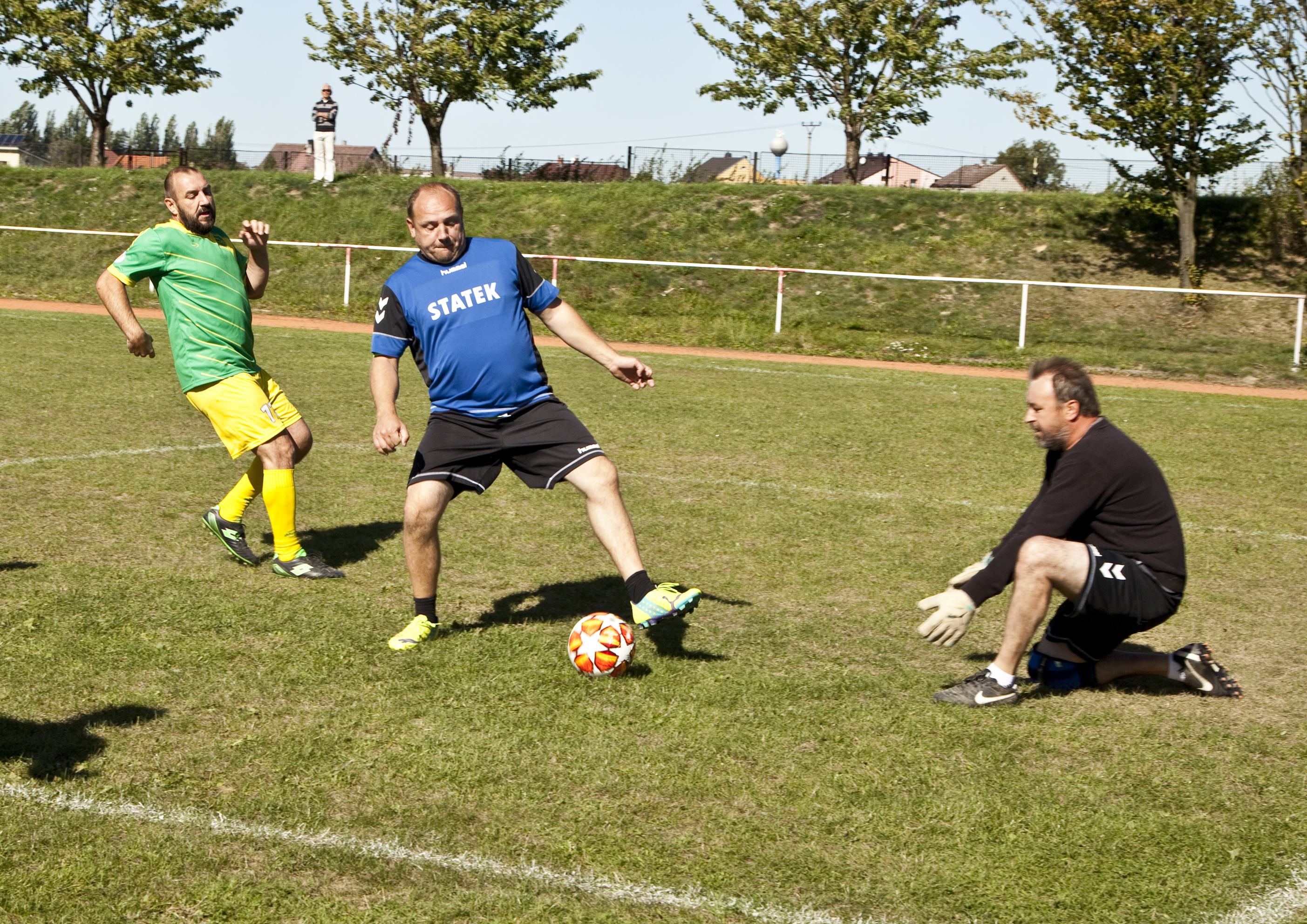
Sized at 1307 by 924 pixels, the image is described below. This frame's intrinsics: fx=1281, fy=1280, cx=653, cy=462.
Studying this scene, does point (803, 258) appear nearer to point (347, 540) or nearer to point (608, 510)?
point (347, 540)

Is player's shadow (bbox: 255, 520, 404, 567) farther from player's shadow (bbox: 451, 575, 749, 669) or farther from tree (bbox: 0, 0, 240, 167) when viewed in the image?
tree (bbox: 0, 0, 240, 167)

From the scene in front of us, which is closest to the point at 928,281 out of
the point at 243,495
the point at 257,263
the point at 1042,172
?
the point at 1042,172

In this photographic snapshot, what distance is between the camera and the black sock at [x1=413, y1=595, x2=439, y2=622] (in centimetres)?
602

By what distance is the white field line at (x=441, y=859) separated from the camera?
3.58 metres

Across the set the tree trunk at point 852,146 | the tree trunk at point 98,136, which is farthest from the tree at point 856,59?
the tree trunk at point 98,136

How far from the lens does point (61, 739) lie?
4609mm

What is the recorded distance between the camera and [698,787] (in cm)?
440

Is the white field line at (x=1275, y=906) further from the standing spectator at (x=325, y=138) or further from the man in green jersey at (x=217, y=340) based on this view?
the standing spectator at (x=325, y=138)

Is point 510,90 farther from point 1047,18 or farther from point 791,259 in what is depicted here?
point 1047,18

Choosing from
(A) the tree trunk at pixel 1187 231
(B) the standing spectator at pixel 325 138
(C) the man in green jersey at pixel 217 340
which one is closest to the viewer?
(C) the man in green jersey at pixel 217 340

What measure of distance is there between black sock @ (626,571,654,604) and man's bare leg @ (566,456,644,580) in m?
0.06

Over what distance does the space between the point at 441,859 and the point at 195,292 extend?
4.58 m

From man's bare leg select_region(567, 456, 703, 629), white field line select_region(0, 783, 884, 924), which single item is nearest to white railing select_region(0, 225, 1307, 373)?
man's bare leg select_region(567, 456, 703, 629)

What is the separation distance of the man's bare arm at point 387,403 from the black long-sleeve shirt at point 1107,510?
2.53m
